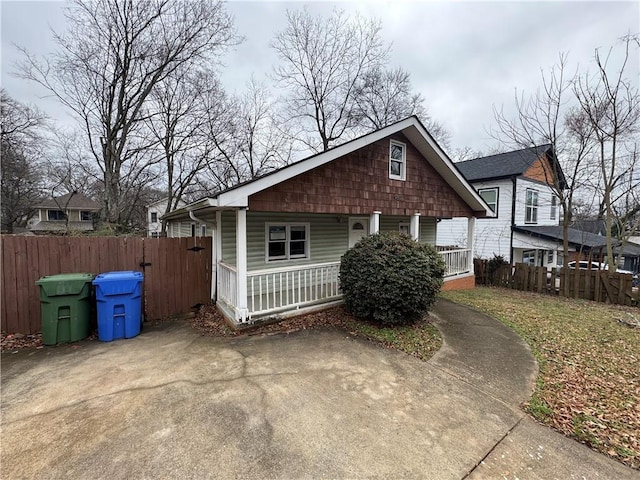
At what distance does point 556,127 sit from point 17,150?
108ft

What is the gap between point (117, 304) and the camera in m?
5.09

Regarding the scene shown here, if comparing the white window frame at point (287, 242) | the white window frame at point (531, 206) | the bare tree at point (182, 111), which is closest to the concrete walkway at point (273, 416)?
the white window frame at point (287, 242)

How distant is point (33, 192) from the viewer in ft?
91.4

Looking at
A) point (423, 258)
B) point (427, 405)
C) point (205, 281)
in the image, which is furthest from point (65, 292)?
point (423, 258)

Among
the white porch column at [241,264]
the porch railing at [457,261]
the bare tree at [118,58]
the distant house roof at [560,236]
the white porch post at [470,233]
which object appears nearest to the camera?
the white porch column at [241,264]

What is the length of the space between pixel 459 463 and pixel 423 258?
12.6ft

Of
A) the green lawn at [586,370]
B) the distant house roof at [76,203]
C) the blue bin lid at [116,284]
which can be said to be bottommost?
the green lawn at [586,370]

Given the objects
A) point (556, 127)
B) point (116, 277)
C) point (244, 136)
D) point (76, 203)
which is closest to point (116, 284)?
point (116, 277)

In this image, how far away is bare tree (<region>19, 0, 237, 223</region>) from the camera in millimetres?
13023

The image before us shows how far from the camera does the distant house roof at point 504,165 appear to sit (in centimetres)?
1475

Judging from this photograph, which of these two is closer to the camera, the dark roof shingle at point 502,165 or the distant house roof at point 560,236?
the distant house roof at point 560,236

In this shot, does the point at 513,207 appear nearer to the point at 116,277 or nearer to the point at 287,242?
the point at 287,242

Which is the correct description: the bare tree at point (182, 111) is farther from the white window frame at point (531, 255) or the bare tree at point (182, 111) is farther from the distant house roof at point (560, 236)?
the white window frame at point (531, 255)

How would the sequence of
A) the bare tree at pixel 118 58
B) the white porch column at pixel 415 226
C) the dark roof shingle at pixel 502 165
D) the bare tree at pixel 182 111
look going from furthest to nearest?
the bare tree at pixel 182 111 < the dark roof shingle at pixel 502 165 < the bare tree at pixel 118 58 < the white porch column at pixel 415 226
